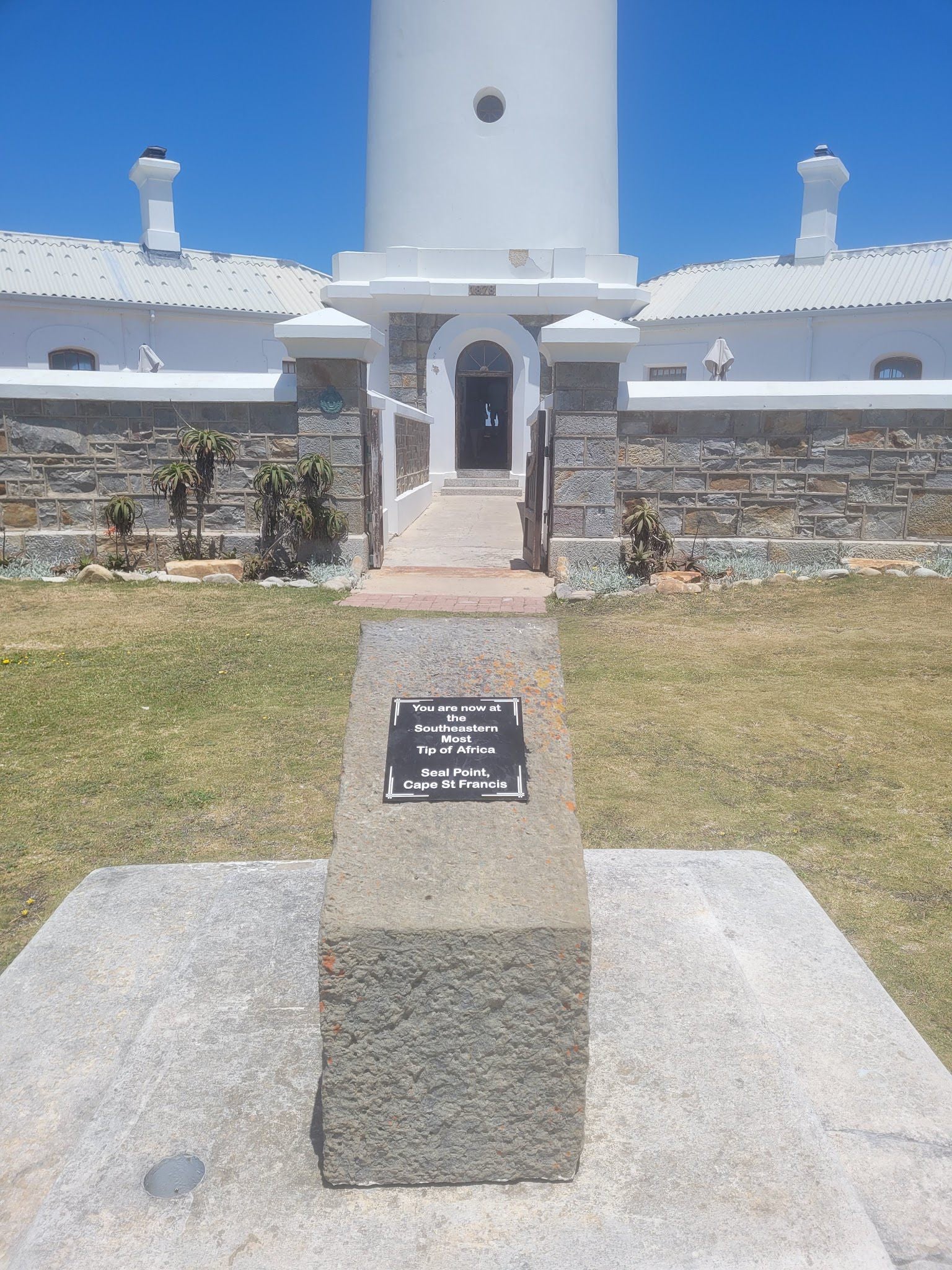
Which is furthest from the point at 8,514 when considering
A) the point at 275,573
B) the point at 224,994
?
the point at 224,994

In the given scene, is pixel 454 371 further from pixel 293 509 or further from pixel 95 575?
pixel 95 575

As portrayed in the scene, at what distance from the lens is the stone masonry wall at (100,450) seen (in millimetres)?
9617

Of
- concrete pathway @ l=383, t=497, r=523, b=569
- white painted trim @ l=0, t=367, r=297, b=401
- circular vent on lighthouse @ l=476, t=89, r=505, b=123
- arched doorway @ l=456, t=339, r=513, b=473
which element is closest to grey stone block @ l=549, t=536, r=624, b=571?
concrete pathway @ l=383, t=497, r=523, b=569

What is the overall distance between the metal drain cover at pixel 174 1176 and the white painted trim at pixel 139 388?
843 centimetres

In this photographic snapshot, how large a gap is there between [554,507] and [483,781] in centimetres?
762

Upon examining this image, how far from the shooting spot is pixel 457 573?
1003cm

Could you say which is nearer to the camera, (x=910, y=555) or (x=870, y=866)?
(x=870, y=866)

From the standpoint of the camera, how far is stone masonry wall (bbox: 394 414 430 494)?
42.4 ft

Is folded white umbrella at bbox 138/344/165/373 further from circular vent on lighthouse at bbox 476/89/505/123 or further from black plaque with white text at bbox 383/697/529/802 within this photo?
black plaque with white text at bbox 383/697/529/802

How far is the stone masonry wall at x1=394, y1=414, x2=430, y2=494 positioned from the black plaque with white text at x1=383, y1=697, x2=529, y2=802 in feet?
34.5

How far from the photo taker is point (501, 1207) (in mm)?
1962

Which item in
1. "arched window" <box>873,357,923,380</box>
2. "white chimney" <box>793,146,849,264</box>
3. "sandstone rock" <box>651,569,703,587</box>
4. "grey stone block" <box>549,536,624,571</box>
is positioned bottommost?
"sandstone rock" <box>651,569,703,587</box>

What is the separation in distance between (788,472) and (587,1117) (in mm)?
8434

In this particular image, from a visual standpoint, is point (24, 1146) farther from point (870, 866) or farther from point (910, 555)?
point (910, 555)
